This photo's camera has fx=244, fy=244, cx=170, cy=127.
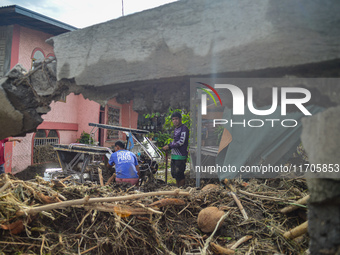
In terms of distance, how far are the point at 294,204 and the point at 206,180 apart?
2.91m

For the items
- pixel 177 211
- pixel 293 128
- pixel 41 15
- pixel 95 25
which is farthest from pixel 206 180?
pixel 41 15

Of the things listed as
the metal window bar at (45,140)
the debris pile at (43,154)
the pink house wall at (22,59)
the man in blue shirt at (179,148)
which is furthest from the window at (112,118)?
the man in blue shirt at (179,148)

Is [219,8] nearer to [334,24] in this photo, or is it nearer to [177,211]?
[334,24]

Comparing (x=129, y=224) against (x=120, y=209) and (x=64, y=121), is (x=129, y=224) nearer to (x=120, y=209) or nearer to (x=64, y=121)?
(x=120, y=209)

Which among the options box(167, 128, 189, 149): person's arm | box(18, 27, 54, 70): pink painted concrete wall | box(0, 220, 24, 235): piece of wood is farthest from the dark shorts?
box(18, 27, 54, 70): pink painted concrete wall

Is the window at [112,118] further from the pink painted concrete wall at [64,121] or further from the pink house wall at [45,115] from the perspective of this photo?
the pink painted concrete wall at [64,121]

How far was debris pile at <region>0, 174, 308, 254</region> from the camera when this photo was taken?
244 cm

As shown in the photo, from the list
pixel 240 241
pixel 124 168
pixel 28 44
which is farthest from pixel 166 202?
pixel 28 44

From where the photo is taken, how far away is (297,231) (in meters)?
2.50

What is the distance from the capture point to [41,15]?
24.2 ft

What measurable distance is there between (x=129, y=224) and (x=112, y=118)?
9.23 metres

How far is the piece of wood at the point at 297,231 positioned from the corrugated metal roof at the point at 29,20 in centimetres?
807

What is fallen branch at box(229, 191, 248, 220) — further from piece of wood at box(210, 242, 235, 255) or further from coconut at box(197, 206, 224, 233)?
piece of wood at box(210, 242, 235, 255)

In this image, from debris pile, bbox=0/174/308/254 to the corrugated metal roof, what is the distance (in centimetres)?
593
